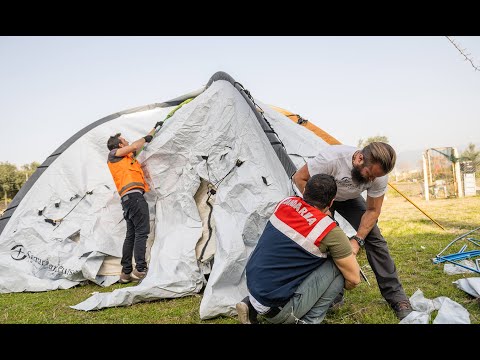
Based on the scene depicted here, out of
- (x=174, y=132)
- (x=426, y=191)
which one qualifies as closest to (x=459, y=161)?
(x=426, y=191)

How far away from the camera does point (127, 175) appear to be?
4.43 m

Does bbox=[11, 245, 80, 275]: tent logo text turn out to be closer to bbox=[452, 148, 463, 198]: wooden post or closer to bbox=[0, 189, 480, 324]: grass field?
bbox=[0, 189, 480, 324]: grass field

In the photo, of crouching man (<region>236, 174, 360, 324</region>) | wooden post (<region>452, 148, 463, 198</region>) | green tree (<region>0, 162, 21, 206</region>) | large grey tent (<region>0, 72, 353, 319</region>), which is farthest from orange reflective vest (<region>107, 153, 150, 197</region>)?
green tree (<region>0, 162, 21, 206</region>)

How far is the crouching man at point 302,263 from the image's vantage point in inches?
102

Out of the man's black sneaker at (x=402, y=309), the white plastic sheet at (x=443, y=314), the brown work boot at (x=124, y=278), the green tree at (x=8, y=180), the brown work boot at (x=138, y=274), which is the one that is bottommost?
the green tree at (x=8, y=180)

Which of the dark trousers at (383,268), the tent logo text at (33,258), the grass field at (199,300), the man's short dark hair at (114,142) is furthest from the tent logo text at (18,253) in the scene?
the dark trousers at (383,268)

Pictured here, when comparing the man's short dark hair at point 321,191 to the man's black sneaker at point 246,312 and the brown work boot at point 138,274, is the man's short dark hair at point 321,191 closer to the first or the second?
the man's black sneaker at point 246,312

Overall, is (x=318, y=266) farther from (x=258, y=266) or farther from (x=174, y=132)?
(x=174, y=132)

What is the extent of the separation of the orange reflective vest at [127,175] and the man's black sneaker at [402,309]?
2903mm

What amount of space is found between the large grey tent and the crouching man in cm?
71

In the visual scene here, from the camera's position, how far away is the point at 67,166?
220 inches

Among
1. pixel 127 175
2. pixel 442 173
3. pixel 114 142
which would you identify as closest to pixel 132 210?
pixel 127 175

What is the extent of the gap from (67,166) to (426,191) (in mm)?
10397
